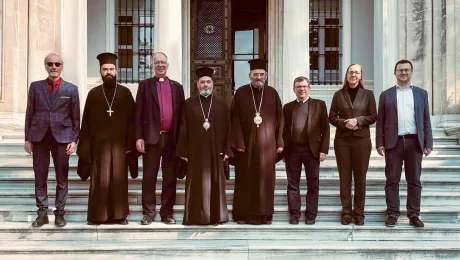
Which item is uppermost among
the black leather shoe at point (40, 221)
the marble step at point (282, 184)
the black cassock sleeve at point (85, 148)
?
the black cassock sleeve at point (85, 148)

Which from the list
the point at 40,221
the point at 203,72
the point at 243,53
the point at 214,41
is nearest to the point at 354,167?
the point at 203,72

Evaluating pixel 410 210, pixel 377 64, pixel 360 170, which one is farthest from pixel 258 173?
pixel 377 64

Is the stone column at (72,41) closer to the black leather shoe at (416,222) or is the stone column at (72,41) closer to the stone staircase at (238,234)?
the stone staircase at (238,234)

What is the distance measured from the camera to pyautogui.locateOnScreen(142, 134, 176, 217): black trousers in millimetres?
7293

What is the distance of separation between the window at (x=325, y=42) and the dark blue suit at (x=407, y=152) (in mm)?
5762

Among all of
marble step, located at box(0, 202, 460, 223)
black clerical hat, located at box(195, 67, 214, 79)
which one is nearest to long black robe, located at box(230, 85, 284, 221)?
marble step, located at box(0, 202, 460, 223)

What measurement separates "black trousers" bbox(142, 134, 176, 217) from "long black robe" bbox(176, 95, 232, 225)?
0.17m

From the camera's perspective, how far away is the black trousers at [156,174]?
7293 mm

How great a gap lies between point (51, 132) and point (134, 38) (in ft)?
20.0

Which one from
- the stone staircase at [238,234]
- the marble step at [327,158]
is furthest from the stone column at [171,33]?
the stone staircase at [238,234]

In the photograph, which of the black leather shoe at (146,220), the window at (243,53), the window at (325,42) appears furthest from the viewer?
the window at (243,53)

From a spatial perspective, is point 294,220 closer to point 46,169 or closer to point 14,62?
point 46,169

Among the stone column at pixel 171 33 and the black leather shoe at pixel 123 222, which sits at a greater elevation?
the stone column at pixel 171 33

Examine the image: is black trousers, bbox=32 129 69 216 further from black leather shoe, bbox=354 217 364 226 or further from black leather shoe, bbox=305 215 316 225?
black leather shoe, bbox=354 217 364 226
